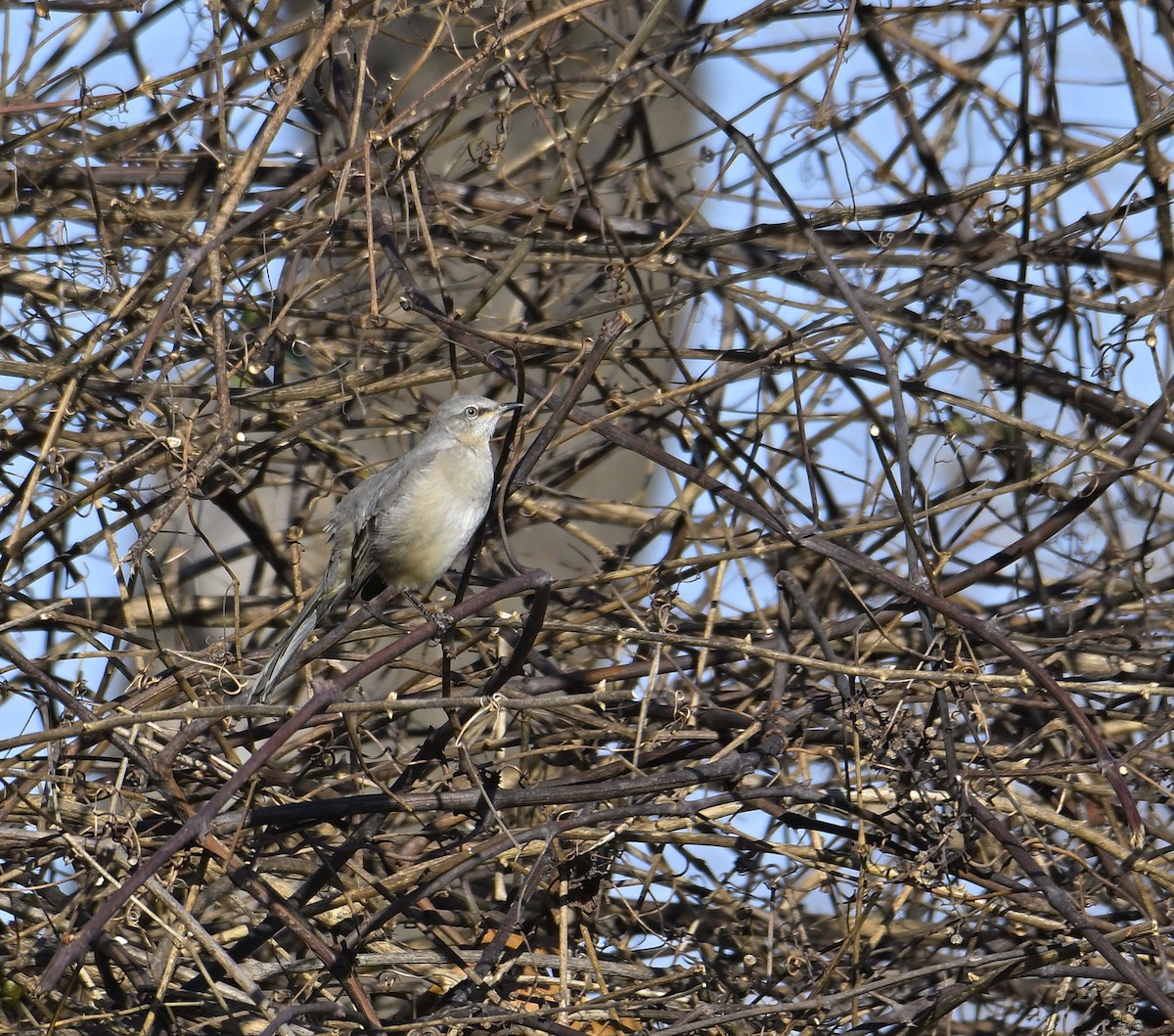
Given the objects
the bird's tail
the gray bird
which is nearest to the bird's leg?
the gray bird

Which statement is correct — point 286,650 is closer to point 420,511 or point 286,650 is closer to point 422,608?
point 422,608

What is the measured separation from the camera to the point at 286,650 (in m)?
4.32

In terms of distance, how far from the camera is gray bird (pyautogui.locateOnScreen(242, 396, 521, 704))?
4820mm

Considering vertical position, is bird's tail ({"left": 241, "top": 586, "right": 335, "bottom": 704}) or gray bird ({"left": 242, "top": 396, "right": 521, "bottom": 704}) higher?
gray bird ({"left": 242, "top": 396, "right": 521, "bottom": 704})

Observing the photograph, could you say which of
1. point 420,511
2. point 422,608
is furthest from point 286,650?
point 420,511

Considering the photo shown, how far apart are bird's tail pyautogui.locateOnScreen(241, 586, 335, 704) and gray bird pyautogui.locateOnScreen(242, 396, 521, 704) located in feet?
0.07

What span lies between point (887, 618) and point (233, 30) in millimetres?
3178

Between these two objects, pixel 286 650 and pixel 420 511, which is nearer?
pixel 286 650

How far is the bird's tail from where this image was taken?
4102 mm

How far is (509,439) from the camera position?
3.18 m

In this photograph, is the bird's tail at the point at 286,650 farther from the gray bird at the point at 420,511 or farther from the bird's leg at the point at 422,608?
the bird's leg at the point at 422,608

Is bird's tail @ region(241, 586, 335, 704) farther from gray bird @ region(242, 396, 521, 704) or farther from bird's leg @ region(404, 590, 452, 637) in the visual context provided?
bird's leg @ region(404, 590, 452, 637)

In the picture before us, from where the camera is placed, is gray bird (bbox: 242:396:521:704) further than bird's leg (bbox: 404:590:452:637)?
Yes

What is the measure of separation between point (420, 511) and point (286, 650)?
2.54ft
